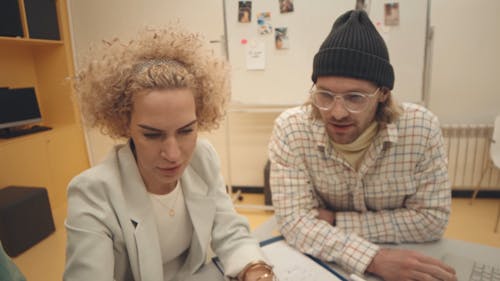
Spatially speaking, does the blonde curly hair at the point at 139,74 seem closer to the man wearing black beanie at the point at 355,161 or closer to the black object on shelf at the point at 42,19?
the man wearing black beanie at the point at 355,161

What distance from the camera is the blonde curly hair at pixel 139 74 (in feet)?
2.89

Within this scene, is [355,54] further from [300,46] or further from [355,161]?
[300,46]

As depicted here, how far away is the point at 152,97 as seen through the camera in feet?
2.77

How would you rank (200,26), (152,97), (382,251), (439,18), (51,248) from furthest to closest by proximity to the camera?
1. (200,26)
2. (439,18)
3. (51,248)
4. (382,251)
5. (152,97)

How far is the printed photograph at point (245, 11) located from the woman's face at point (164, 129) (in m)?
1.93

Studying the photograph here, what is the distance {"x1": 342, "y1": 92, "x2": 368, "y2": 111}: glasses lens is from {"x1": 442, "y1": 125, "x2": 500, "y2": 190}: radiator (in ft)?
7.28

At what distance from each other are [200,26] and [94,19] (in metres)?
1.17

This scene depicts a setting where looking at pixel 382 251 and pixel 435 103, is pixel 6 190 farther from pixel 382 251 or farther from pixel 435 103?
pixel 435 103

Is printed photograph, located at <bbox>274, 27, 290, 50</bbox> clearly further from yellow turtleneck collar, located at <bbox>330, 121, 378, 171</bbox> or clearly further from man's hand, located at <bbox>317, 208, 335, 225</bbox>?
man's hand, located at <bbox>317, 208, 335, 225</bbox>

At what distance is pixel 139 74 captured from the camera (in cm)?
88

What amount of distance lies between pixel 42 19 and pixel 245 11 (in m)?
2.01

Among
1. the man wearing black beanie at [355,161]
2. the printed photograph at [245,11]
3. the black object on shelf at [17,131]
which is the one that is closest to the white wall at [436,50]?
the printed photograph at [245,11]

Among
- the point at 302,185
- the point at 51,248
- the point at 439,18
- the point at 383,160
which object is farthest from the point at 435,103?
the point at 51,248

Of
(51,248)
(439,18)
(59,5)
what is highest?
(59,5)
